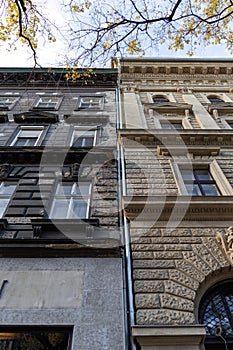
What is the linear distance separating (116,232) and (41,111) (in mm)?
10362

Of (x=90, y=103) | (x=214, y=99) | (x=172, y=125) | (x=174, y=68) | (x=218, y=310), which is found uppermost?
(x=174, y=68)

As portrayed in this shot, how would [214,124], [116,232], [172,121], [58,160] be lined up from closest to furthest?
[116,232]
[58,160]
[214,124]
[172,121]

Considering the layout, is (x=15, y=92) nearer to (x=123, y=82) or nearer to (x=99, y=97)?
(x=99, y=97)

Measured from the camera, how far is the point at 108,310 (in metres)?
5.98

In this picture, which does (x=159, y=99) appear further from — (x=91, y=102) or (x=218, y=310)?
(x=218, y=310)

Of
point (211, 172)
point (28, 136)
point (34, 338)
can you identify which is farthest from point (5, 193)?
point (211, 172)

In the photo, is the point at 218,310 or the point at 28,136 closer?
the point at 218,310

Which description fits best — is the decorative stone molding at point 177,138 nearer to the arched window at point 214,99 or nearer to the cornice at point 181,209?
the cornice at point 181,209

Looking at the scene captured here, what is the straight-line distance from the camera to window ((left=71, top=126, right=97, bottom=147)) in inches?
534

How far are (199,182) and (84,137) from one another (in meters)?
6.47

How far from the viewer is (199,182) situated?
10.3 meters

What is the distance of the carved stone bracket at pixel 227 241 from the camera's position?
23.7 feet

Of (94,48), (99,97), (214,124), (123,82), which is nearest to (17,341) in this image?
(94,48)

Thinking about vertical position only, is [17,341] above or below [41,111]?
below
